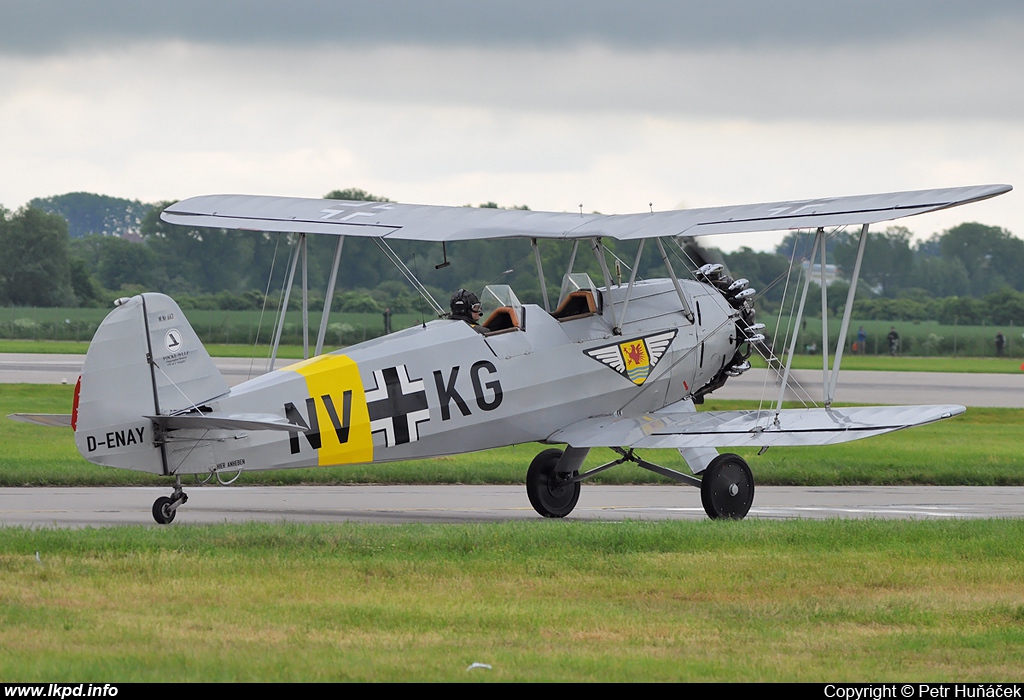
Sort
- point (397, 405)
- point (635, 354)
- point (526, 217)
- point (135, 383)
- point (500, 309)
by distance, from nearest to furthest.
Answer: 1. point (135, 383)
2. point (397, 405)
3. point (500, 309)
4. point (635, 354)
5. point (526, 217)

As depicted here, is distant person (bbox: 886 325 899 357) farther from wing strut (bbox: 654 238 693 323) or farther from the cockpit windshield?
the cockpit windshield

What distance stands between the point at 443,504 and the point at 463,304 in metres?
2.93

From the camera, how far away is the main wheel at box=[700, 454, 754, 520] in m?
15.5

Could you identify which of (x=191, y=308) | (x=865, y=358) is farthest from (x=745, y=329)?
(x=191, y=308)

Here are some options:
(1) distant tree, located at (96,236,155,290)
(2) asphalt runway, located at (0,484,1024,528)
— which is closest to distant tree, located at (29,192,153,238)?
(1) distant tree, located at (96,236,155,290)

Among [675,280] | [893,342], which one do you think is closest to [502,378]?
[675,280]

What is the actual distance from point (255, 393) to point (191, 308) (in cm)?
5464

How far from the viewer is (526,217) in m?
17.2

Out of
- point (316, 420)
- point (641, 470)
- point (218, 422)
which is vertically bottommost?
point (641, 470)

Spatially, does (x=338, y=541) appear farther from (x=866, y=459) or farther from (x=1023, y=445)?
(x=1023, y=445)

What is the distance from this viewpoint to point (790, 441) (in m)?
15.0

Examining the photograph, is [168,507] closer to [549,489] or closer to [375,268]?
[549,489]

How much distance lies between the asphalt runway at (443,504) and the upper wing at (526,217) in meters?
3.40

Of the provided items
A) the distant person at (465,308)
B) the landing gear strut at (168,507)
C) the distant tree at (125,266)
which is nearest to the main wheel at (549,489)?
the distant person at (465,308)
